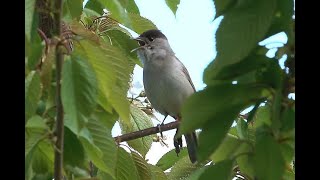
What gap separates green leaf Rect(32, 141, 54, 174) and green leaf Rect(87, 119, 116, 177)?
131mm

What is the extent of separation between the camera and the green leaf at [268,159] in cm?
126

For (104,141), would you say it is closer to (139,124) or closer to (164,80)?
(139,124)

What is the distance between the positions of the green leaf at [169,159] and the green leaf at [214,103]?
259 centimetres

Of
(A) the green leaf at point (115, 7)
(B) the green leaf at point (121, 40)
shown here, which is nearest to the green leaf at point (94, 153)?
(A) the green leaf at point (115, 7)

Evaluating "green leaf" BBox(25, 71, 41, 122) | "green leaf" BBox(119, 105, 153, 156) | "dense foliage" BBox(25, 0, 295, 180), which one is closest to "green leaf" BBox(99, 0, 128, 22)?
"dense foliage" BBox(25, 0, 295, 180)

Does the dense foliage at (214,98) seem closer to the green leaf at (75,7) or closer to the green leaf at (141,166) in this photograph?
the green leaf at (75,7)

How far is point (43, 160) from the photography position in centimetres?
198

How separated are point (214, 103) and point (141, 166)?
1.89 metres

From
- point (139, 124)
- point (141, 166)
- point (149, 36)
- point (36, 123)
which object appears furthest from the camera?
point (149, 36)

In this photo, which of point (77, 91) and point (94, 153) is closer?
point (77, 91)

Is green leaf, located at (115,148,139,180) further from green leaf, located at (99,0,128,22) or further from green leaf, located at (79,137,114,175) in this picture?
green leaf, located at (79,137,114,175)

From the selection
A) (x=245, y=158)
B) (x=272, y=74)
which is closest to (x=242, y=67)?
(x=272, y=74)
